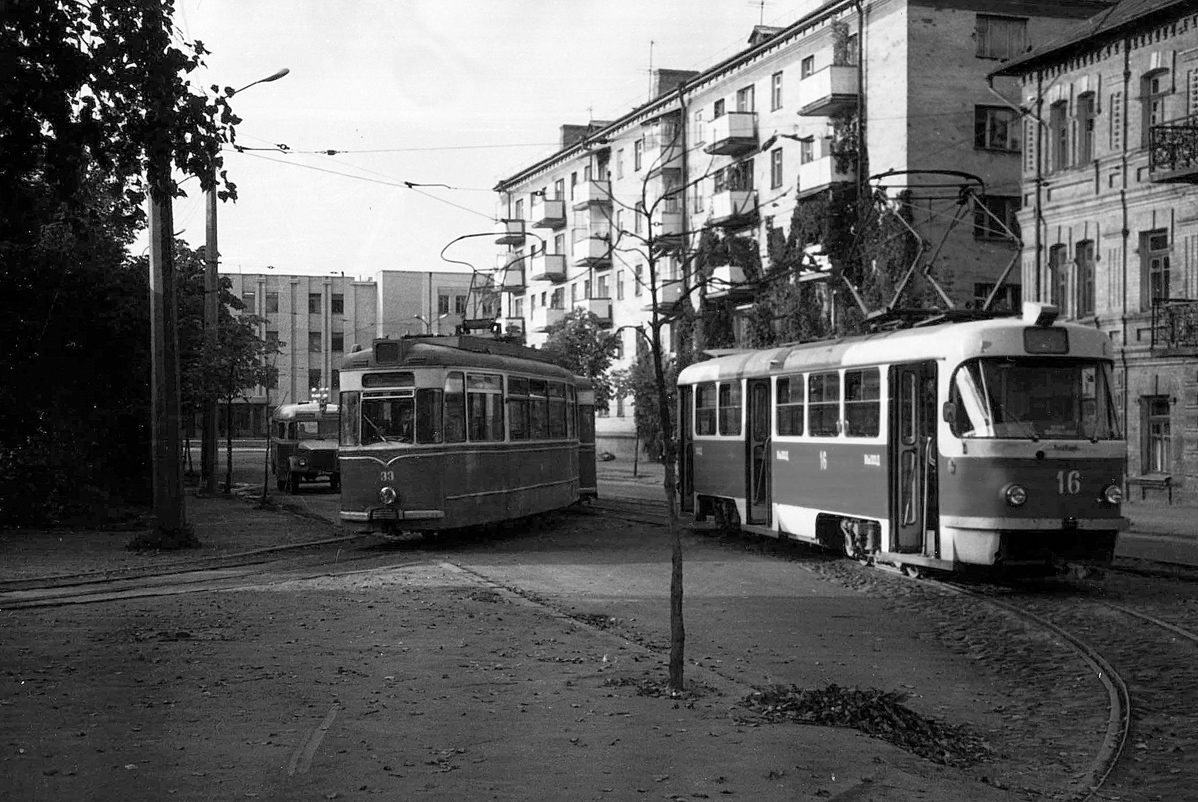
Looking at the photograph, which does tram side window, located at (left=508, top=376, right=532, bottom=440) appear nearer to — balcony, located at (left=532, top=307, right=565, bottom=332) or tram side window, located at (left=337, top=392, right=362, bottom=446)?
tram side window, located at (left=337, top=392, right=362, bottom=446)

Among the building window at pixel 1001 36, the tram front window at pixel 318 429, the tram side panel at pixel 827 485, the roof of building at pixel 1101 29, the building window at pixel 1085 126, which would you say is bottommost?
the tram side panel at pixel 827 485

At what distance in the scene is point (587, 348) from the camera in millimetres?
54312

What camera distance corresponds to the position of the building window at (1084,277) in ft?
111

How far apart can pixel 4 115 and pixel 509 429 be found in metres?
12.1

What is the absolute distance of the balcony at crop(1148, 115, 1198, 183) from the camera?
28906 mm

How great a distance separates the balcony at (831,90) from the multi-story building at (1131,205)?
9.21 metres

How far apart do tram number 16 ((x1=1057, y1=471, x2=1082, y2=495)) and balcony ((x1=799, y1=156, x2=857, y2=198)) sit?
1221 inches

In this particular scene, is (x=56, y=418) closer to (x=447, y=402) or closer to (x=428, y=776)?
(x=447, y=402)

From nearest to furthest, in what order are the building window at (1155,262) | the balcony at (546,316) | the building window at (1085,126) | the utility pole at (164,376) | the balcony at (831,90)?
the utility pole at (164,376), the building window at (1155,262), the building window at (1085,126), the balcony at (831,90), the balcony at (546,316)

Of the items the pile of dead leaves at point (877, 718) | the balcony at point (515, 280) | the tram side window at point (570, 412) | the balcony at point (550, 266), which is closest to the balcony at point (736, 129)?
the balcony at point (550, 266)

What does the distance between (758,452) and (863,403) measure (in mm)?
3796

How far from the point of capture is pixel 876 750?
7324mm

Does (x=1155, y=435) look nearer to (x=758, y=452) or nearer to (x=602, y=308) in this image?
(x=758, y=452)

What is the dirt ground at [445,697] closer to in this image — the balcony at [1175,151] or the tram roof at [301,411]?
the balcony at [1175,151]
